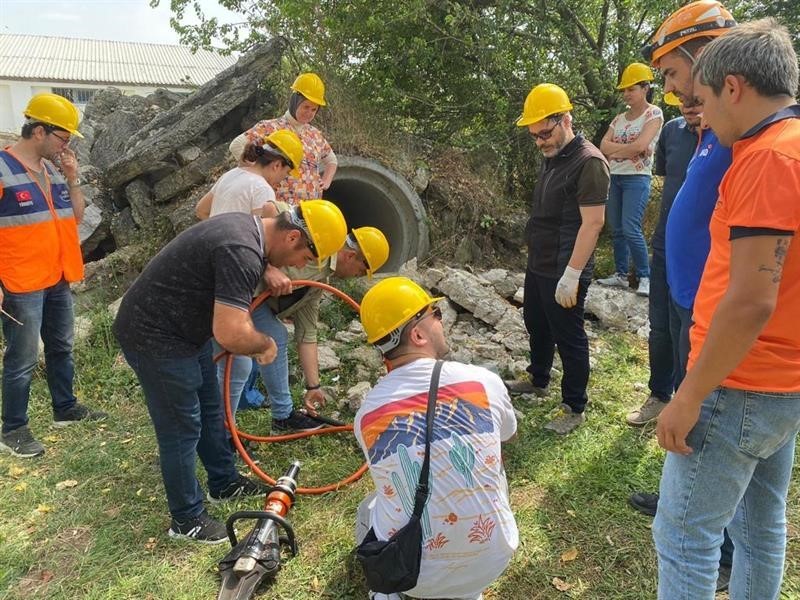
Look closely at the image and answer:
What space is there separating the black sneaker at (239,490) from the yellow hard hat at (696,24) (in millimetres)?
3111

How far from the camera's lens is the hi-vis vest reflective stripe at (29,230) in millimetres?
3580

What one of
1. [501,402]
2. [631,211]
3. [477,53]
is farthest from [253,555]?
[477,53]

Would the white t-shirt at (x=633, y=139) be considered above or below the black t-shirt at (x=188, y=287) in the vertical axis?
above

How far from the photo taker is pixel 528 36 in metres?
7.37

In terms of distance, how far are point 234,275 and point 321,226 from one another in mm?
502

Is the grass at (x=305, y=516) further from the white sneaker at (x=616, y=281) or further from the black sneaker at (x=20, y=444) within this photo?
the white sneaker at (x=616, y=281)

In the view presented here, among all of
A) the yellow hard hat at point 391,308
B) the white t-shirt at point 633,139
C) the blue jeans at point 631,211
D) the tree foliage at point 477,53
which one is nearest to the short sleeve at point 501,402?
the yellow hard hat at point 391,308

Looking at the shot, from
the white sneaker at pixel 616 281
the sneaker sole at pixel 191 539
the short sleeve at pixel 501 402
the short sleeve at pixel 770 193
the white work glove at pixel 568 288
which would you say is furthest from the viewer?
the white sneaker at pixel 616 281

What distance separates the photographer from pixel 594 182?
3.32 meters

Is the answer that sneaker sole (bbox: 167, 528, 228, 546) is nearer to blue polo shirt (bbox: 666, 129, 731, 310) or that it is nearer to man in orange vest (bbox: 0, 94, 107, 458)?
man in orange vest (bbox: 0, 94, 107, 458)

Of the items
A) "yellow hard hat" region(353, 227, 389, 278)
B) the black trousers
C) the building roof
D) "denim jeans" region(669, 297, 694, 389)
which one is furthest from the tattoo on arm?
the building roof

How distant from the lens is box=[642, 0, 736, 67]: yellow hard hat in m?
2.31

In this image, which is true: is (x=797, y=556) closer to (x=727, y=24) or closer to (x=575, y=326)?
(x=575, y=326)

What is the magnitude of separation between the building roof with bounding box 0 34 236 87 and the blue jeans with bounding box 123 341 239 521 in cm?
2517
